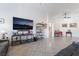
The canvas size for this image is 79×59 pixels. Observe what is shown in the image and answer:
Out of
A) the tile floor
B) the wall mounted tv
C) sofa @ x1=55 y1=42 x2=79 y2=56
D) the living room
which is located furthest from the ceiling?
sofa @ x1=55 y1=42 x2=79 y2=56

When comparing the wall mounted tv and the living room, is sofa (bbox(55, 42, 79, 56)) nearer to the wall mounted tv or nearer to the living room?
the living room

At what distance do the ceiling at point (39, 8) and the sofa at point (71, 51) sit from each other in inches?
24.0

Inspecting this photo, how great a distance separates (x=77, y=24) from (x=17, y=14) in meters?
1.07

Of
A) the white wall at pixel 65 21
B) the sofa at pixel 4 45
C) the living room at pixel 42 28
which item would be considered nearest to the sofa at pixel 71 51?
the living room at pixel 42 28

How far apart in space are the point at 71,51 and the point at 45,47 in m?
0.47

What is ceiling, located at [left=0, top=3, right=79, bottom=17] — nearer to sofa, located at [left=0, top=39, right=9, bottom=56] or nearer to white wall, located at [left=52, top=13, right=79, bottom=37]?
white wall, located at [left=52, top=13, right=79, bottom=37]

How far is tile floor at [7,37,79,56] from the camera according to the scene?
6.14 ft

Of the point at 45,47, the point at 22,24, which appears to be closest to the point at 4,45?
the point at 22,24

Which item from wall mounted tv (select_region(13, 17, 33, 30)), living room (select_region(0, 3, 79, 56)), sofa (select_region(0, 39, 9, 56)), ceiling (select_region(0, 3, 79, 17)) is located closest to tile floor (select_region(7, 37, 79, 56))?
living room (select_region(0, 3, 79, 56))

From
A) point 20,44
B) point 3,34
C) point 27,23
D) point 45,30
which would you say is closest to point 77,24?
point 45,30

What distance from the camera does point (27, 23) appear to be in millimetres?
1877

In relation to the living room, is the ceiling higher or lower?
higher

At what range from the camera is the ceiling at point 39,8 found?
1845 mm

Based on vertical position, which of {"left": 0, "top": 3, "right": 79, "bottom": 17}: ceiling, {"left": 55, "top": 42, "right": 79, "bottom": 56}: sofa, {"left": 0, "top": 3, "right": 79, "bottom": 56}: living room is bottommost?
{"left": 55, "top": 42, "right": 79, "bottom": 56}: sofa
